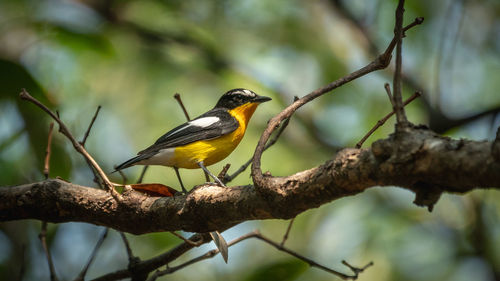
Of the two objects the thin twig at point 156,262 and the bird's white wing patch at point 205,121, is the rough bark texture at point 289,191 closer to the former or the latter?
the thin twig at point 156,262

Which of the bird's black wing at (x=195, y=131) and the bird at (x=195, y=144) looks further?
the bird's black wing at (x=195, y=131)

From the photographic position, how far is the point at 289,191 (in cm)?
238

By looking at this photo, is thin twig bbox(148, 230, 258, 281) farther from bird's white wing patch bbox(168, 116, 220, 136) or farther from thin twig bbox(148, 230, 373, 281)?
bird's white wing patch bbox(168, 116, 220, 136)

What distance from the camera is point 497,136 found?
1687 millimetres

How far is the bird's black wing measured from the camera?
5.01 metres

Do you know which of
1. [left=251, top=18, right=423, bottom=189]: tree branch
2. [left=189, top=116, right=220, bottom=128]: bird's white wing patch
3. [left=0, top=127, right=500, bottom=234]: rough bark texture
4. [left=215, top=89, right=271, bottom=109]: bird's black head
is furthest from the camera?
[left=215, top=89, right=271, bottom=109]: bird's black head

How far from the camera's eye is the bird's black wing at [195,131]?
197 inches

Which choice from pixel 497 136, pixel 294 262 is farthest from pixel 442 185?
pixel 294 262

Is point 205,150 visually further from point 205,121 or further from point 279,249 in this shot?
point 279,249

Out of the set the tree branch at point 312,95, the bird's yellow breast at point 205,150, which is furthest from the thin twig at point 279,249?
the bird's yellow breast at point 205,150

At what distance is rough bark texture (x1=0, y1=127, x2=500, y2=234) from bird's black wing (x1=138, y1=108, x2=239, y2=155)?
161 cm

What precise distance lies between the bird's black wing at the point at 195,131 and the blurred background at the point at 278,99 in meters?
1.06

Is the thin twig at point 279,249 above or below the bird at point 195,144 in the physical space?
below

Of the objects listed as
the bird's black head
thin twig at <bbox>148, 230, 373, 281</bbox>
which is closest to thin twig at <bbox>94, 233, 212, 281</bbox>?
thin twig at <bbox>148, 230, 373, 281</bbox>
